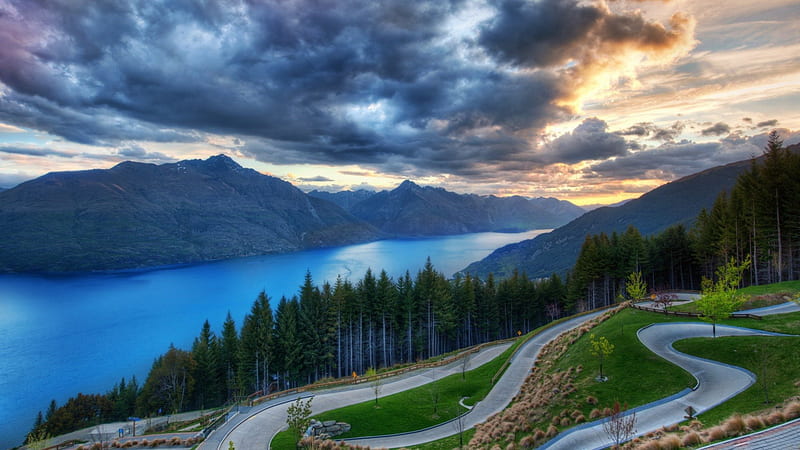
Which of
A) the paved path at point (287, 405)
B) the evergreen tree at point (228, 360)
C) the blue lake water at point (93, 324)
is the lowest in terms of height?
the blue lake water at point (93, 324)

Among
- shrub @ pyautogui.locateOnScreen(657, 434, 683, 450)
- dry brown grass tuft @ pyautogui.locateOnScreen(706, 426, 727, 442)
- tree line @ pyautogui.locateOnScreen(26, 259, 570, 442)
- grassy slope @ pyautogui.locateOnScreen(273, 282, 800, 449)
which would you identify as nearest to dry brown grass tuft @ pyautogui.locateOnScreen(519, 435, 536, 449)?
grassy slope @ pyautogui.locateOnScreen(273, 282, 800, 449)

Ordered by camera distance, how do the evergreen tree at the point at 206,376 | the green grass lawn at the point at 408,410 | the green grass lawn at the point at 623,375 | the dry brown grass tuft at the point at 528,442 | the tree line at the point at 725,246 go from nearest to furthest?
the dry brown grass tuft at the point at 528,442 < the green grass lawn at the point at 623,375 < the green grass lawn at the point at 408,410 < the tree line at the point at 725,246 < the evergreen tree at the point at 206,376

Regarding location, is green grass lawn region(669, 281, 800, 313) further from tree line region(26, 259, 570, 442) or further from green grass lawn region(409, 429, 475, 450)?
tree line region(26, 259, 570, 442)

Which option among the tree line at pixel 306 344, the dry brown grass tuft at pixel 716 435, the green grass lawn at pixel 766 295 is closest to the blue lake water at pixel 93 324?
the tree line at pixel 306 344

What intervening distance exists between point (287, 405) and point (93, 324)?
107m

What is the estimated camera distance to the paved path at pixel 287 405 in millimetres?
25578

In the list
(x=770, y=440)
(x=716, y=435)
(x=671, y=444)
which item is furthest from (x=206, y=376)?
(x=770, y=440)

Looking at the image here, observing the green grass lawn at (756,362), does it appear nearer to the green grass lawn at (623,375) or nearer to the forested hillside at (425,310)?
the green grass lawn at (623,375)

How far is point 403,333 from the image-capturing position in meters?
59.1

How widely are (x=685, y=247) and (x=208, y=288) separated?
16529 cm

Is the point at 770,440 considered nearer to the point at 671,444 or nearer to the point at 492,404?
the point at 671,444

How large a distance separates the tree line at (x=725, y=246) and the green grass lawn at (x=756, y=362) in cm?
1814

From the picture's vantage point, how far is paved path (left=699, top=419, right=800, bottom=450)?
36.3 ft

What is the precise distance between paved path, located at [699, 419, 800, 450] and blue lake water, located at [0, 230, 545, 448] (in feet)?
249
